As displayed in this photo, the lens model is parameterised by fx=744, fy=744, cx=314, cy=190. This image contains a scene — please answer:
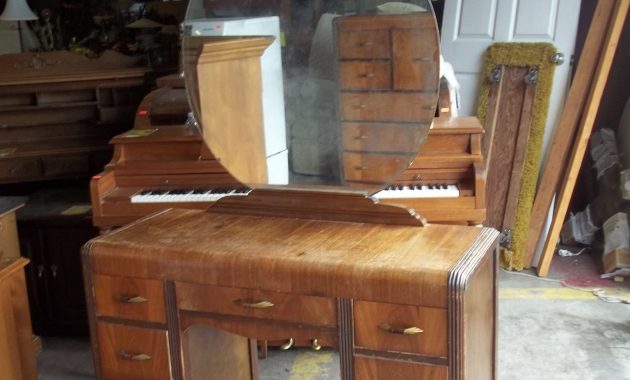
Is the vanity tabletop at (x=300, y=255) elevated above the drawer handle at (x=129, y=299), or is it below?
above

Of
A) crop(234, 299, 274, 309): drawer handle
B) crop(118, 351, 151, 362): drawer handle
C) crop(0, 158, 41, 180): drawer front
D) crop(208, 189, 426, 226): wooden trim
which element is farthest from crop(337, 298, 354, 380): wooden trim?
crop(0, 158, 41, 180): drawer front

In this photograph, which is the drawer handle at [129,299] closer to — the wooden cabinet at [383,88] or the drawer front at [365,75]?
the wooden cabinet at [383,88]

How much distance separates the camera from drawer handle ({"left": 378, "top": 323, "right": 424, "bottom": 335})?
161cm

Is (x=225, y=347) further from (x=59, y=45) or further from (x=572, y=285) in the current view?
(x=59, y=45)

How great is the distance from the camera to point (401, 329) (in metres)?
1.63

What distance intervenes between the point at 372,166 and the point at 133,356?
80 centimetres

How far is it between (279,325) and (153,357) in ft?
1.31

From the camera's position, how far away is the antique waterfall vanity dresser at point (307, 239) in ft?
5.40

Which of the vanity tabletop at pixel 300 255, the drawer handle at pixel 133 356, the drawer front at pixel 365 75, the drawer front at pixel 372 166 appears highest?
the drawer front at pixel 365 75

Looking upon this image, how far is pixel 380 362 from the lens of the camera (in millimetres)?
1678

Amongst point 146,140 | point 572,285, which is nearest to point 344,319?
point 146,140

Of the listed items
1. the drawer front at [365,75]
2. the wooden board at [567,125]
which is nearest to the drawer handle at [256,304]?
the drawer front at [365,75]

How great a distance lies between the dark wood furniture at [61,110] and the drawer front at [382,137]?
2252mm

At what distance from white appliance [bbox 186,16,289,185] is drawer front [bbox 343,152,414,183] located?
0.18 meters
